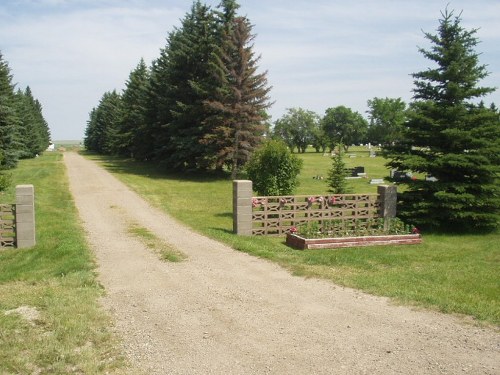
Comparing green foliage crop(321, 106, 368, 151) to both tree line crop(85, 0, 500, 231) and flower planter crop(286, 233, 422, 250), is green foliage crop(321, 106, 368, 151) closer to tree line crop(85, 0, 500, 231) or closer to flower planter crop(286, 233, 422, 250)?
tree line crop(85, 0, 500, 231)

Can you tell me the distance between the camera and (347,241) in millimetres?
12461

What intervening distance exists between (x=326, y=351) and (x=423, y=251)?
7.31 m

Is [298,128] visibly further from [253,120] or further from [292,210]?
[292,210]

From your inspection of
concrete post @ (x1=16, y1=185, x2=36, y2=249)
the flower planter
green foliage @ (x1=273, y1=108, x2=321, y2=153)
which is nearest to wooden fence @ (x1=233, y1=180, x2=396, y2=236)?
the flower planter

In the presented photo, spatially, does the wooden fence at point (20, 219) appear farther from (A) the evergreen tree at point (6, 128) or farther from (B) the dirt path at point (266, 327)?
(A) the evergreen tree at point (6, 128)

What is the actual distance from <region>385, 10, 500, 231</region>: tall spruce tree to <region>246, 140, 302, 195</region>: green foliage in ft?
11.4

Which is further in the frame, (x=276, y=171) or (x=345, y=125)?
(x=345, y=125)

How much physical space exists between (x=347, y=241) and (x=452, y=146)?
223 inches

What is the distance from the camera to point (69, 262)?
10500 millimetres

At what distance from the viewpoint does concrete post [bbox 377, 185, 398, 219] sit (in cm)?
1491

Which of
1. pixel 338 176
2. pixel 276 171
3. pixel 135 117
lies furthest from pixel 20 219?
pixel 135 117

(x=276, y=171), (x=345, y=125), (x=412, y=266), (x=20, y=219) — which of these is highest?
(x=345, y=125)

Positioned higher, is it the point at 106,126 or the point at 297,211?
the point at 106,126

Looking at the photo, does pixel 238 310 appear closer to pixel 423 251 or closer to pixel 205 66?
pixel 423 251
